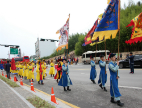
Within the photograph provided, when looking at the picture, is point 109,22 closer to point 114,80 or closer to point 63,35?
point 114,80

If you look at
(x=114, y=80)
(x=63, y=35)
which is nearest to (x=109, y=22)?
(x=114, y=80)

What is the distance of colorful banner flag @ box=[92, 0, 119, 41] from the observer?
6197 millimetres

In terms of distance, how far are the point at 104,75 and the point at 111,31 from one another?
7.15 ft

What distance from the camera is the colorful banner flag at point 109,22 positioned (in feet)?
20.3

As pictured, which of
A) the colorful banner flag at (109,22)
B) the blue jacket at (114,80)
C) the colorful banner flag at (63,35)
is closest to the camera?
the blue jacket at (114,80)

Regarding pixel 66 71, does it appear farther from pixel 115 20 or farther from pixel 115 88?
pixel 115 20

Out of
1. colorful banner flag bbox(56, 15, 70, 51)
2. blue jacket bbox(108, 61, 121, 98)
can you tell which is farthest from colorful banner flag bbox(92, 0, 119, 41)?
colorful banner flag bbox(56, 15, 70, 51)

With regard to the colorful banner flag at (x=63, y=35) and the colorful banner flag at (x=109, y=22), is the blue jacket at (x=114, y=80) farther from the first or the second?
the colorful banner flag at (x=63, y=35)

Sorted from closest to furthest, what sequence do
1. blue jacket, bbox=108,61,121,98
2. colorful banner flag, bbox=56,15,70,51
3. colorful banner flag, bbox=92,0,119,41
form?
blue jacket, bbox=108,61,121,98, colorful banner flag, bbox=92,0,119,41, colorful banner flag, bbox=56,15,70,51

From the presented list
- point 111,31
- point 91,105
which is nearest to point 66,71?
point 91,105

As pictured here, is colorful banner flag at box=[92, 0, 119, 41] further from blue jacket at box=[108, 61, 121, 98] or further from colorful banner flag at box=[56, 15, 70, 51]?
colorful banner flag at box=[56, 15, 70, 51]

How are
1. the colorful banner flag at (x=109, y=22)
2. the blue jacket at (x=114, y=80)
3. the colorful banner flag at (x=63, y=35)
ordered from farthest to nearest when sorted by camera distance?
1. the colorful banner flag at (x=63, y=35)
2. the colorful banner flag at (x=109, y=22)
3. the blue jacket at (x=114, y=80)

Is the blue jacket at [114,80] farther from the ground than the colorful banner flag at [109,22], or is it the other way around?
the colorful banner flag at [109,22]

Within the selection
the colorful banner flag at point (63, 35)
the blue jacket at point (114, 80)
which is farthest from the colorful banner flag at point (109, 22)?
the colorful banner flag at point (63, 35)
